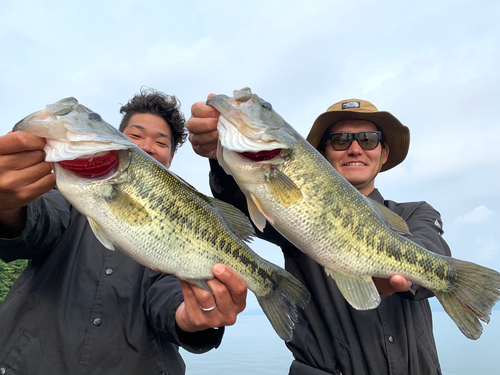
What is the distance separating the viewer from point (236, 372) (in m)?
14.7

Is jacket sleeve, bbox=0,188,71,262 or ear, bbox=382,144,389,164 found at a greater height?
ear, bbox=382,144,389,164

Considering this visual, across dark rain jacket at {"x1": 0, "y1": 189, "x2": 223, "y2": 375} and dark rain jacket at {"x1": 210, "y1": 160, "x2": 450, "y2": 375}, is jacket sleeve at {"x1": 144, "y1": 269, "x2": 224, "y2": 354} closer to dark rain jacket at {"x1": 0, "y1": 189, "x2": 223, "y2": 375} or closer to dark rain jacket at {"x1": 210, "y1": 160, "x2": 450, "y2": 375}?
dark rain jacket at {"x1": 0, "y1": 189, "x2": 223, "y2": 375}

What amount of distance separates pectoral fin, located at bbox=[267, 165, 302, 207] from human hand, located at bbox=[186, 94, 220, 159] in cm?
55

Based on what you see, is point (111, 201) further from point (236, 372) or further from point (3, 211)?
point (236, 372)

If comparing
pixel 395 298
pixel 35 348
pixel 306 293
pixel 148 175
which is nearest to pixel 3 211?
pixel 148 175

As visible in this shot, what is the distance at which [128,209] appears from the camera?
7.10 feet

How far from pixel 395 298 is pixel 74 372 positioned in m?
2.89

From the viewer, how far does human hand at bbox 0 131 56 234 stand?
6.51 ft

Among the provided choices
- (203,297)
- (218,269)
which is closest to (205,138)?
(218,269)

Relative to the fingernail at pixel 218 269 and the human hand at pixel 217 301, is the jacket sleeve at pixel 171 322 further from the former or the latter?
the fingernail at pixel 218 269

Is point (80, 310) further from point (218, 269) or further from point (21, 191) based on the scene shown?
point (218, 269)

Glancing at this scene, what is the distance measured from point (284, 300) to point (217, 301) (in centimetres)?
48

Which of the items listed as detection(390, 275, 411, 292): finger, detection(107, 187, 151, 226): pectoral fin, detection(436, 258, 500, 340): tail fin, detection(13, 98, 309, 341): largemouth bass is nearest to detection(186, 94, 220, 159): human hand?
detection(13, 98, 309, 341): largemouth bass

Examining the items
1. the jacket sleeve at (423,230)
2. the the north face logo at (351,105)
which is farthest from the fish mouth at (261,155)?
the the north face logo at (351,105)
